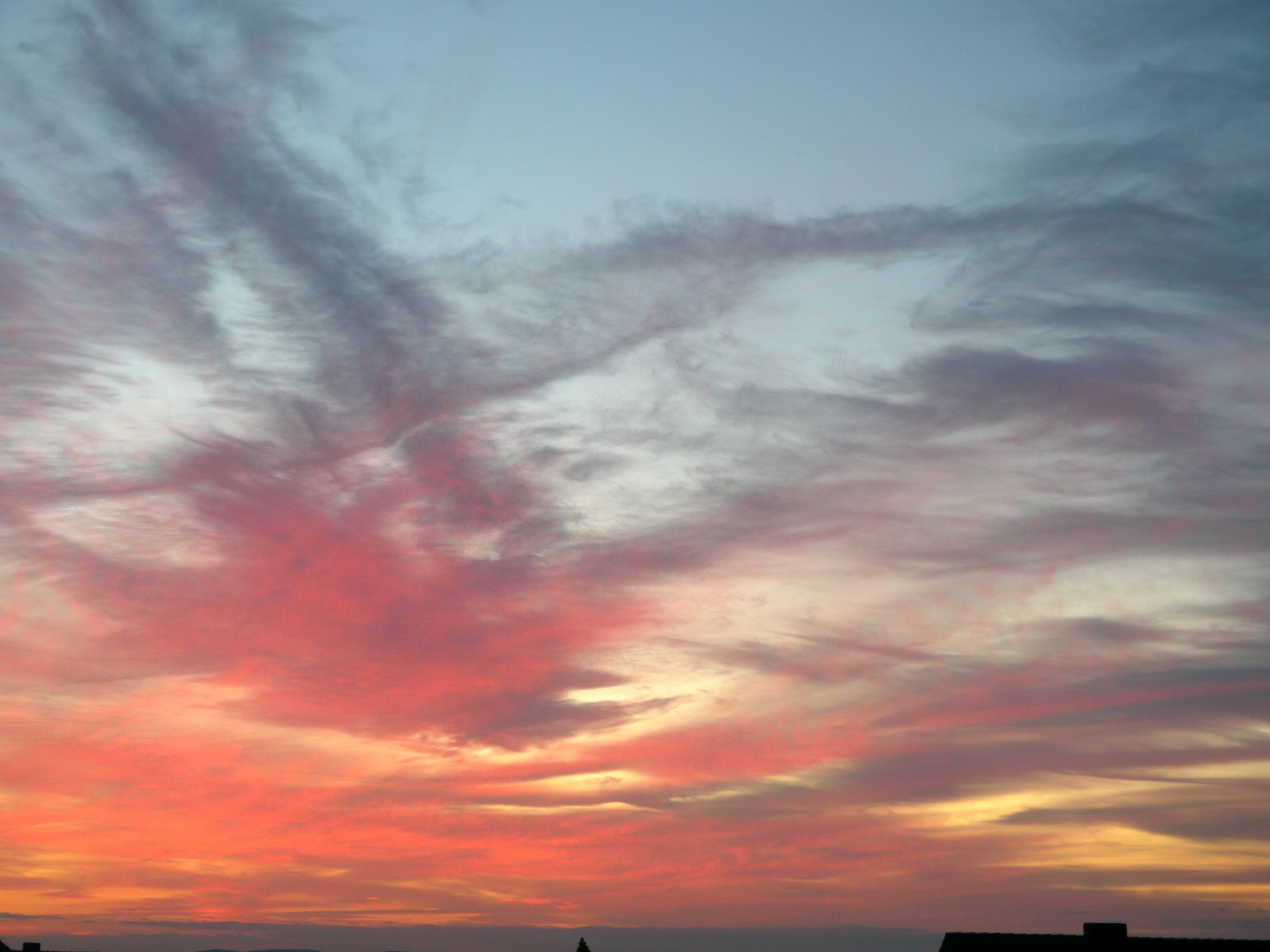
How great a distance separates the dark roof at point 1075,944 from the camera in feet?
277

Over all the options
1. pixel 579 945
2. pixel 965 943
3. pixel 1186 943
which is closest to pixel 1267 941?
pixel 1186 943

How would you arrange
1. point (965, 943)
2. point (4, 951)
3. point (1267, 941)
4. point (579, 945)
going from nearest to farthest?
point (1267, 941) < point (965, 943) < point (579, 945) < point (4, 951)

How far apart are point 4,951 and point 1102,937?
96683mm

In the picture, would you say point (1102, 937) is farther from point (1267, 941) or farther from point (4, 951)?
point (4, 951)

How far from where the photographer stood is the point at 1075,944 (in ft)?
287

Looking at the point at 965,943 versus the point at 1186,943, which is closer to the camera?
the point at 1186,943

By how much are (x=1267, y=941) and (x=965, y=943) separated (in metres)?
19.1

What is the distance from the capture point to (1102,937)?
86250 mm

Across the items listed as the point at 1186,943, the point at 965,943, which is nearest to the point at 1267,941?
the point at 1186,943

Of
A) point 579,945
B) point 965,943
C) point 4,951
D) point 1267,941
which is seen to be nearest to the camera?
point 1267,941

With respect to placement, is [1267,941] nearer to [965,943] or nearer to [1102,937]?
[1102,937]

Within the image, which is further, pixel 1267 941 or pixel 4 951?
pixel 4 951

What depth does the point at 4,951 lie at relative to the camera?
124062mm

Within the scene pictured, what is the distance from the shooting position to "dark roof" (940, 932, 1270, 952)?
84500 millimetres
